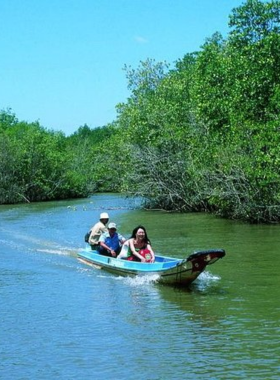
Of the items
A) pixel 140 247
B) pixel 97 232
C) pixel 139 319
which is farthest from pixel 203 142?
pixel 139 319

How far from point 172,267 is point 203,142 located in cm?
1854

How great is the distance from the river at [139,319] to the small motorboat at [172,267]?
0.23 metres

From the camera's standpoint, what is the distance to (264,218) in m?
27.0

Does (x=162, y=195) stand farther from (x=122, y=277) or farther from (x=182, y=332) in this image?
(x=182, y=332)

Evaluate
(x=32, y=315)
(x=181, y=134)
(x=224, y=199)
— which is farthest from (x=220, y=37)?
(x=32, y=315)

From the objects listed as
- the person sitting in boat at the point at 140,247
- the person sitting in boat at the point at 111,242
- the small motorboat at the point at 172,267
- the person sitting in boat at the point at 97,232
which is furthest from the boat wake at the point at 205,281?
the person sitting in boat at the point at 97,232

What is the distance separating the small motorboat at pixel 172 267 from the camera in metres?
14.0

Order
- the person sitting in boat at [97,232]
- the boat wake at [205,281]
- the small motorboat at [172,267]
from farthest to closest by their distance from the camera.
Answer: the person sitting in boat at [97,232] → the boat wake at [205,281] → the small motorboat at [172,267]

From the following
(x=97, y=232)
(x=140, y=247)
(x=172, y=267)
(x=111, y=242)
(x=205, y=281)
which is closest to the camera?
(x=172, y=267)

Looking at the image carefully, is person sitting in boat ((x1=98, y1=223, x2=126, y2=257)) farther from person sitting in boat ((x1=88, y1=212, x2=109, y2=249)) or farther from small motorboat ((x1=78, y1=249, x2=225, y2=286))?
small motorboat ((x1=78, y1=249, x2=225, y2=286))

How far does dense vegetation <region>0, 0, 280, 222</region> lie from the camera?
84.1 ft

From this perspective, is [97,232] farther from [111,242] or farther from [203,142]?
[203,142]

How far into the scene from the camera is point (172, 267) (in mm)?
14617

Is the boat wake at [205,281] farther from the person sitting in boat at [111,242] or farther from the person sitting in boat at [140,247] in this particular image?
the person sitting in boat at [111,242]
